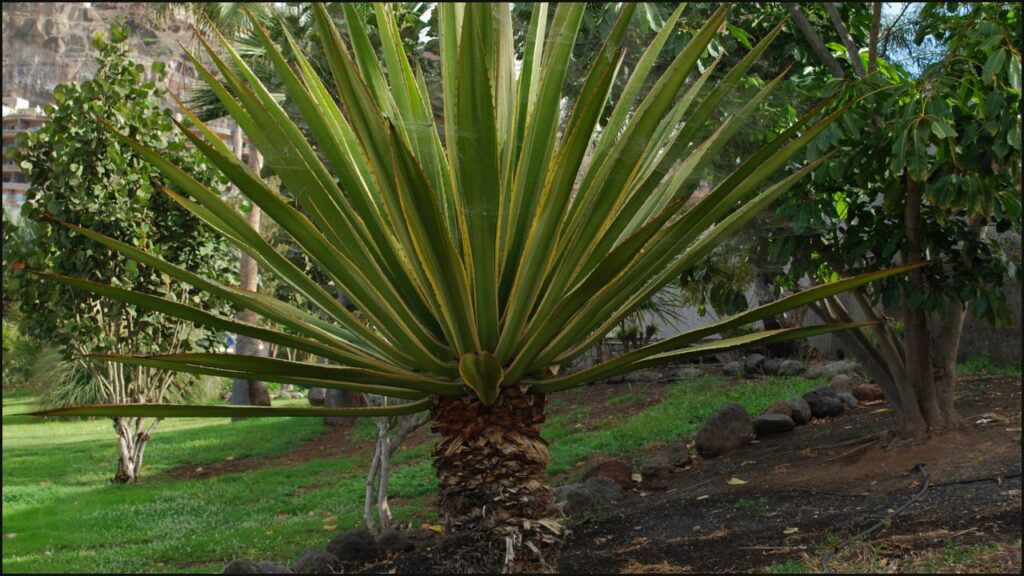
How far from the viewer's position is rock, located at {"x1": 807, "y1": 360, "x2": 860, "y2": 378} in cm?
1083

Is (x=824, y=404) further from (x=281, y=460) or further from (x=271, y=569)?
(x=281, y=460)

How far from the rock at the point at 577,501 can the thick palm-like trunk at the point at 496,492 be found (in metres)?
3.42

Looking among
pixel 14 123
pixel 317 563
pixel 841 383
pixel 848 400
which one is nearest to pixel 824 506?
pixel 317 563

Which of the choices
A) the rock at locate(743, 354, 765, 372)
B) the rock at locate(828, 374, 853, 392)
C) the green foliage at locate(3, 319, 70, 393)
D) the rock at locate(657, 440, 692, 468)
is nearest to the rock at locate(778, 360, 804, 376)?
the rock at locate(743, 354, 765, 372)

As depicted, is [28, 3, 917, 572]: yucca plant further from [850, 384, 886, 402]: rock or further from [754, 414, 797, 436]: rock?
[850, 384, 886, 402]: rock

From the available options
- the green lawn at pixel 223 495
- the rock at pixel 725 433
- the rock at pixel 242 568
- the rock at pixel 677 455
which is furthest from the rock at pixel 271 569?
the rock at pixel 725 433

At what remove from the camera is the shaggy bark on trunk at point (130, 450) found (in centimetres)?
1110

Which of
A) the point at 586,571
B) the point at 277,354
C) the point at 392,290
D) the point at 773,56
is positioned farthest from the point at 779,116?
the point at 277,354

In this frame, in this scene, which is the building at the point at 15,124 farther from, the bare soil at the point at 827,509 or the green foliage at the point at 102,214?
the bare soil at the point at 827,509

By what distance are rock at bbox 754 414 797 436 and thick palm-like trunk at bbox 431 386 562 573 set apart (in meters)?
5.62

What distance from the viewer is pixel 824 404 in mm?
8375

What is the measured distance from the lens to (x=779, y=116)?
17.5 ft

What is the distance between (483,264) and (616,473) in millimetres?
5261

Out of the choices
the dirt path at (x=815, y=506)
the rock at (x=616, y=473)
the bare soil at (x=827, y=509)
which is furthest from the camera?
the rock at (x=616, y=473)
